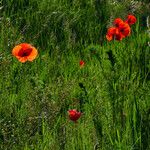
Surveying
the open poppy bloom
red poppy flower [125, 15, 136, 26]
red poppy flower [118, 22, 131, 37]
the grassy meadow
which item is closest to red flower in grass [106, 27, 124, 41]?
red poppy flower [118, 22, 131, 37]

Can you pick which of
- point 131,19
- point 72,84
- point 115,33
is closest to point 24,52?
point 72,84

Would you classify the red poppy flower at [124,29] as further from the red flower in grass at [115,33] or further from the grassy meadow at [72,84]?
the grassy meadow at [72,84]

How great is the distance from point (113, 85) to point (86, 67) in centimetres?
81

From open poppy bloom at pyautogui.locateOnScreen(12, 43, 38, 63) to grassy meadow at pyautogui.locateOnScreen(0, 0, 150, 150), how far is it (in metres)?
0.07

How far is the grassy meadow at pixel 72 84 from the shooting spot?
247 centimetres

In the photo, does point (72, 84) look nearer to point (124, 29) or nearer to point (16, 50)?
point (16, 50)

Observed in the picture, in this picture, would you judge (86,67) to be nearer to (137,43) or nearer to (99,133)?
(137,43)

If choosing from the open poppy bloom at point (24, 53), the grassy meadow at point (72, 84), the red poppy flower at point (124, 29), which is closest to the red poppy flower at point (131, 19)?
the grassy meadow at point (72, 84)

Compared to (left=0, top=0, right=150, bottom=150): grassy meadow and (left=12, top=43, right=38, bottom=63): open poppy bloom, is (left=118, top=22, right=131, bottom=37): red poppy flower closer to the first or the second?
(left=0, top=0, right=150, bottom=150): grassy meadow

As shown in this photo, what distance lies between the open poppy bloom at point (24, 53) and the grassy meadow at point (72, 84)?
7cm

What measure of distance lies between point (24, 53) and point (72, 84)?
1.41 feet

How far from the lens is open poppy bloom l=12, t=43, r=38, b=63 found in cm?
317

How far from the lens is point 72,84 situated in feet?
9.54

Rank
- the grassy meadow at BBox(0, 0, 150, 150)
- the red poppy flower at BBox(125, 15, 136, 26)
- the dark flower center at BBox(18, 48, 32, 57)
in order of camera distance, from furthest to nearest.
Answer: the red poppy flower at BBox(125, 15, 136, 26), the dark flower center at BBox(18, 48, 32, 57), the grassy meadow at BBox(0, 0, 150, 150)
